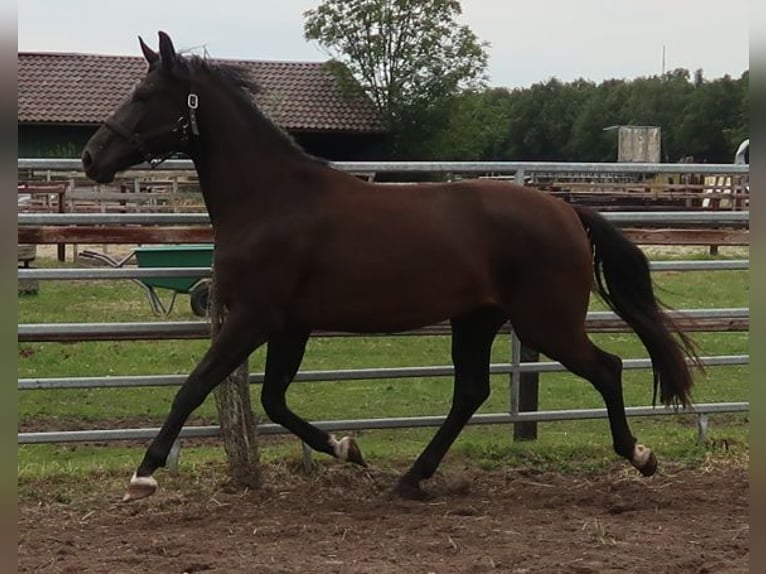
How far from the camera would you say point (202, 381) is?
438 cm

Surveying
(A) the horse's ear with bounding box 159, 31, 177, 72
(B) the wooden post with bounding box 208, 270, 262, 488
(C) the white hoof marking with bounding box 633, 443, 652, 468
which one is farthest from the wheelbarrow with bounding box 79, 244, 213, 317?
(C) the white hoof marking with bounding box 633, 443, 652, 468

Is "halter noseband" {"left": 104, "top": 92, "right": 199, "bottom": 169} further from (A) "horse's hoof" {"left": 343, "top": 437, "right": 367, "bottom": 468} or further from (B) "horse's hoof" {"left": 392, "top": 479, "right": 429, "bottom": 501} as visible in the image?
(B) "horse's hoof" {"left": 392, "top": 479, "right": 429, "bottom": 501}

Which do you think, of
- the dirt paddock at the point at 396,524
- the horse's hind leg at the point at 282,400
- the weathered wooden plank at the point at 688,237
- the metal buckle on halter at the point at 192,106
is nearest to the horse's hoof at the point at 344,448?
the horse's hind leg at the point at 282,400

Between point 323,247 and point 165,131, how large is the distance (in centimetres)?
95

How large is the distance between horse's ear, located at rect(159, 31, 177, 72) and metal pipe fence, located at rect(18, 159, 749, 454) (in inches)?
24.6

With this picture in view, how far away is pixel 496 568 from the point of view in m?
3.73

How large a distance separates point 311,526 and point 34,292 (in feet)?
26.9

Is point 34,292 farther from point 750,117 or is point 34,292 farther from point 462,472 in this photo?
point 750,117

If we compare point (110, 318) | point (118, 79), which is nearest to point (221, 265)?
point (110, 318)

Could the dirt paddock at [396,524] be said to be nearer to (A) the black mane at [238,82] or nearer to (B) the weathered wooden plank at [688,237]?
(B) the weathered wooden plank at [688,237]

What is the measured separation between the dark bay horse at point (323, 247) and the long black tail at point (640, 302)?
0.16 m

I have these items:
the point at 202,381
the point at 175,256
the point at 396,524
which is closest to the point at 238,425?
the point at 202,381

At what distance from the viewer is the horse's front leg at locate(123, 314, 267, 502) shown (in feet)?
14.3

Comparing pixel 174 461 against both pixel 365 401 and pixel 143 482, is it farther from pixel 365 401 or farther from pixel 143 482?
pixel 365 401
